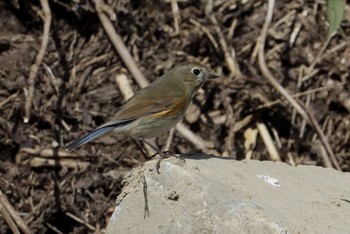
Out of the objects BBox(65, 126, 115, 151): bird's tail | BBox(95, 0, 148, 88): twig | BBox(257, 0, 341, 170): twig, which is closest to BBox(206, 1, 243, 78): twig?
BBox(257, 0, 341, 170): twig

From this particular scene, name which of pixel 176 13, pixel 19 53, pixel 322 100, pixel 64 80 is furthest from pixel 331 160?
pixel 19 53

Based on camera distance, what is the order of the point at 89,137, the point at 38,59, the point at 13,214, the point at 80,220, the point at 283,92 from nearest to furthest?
1. the point at 89,137
2. the point at 13,214
3. the point at 80,220
4. the point at 38,59
5. the point at 283,92

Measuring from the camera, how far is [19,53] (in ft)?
22.0

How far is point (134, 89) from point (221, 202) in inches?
125

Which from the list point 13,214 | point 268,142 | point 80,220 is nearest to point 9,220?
point 13,214

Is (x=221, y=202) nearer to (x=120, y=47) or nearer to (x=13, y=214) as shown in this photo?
(x=13, y=214)

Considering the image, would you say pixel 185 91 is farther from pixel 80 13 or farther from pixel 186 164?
pixel 80 13

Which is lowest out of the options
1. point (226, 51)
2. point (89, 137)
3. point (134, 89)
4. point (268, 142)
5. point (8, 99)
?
point (268, 142)

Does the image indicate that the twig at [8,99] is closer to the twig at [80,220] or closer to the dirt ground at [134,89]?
the dirt ground at [134,89]

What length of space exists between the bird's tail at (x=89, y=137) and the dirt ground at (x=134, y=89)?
117cm

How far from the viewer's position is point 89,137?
16.5ft

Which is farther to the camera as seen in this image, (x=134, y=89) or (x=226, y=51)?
(x=226, y=51)

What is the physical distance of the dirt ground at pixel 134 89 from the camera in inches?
245

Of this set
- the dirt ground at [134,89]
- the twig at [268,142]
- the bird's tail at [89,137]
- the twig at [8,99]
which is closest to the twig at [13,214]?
the dirt ground at [134,89]
